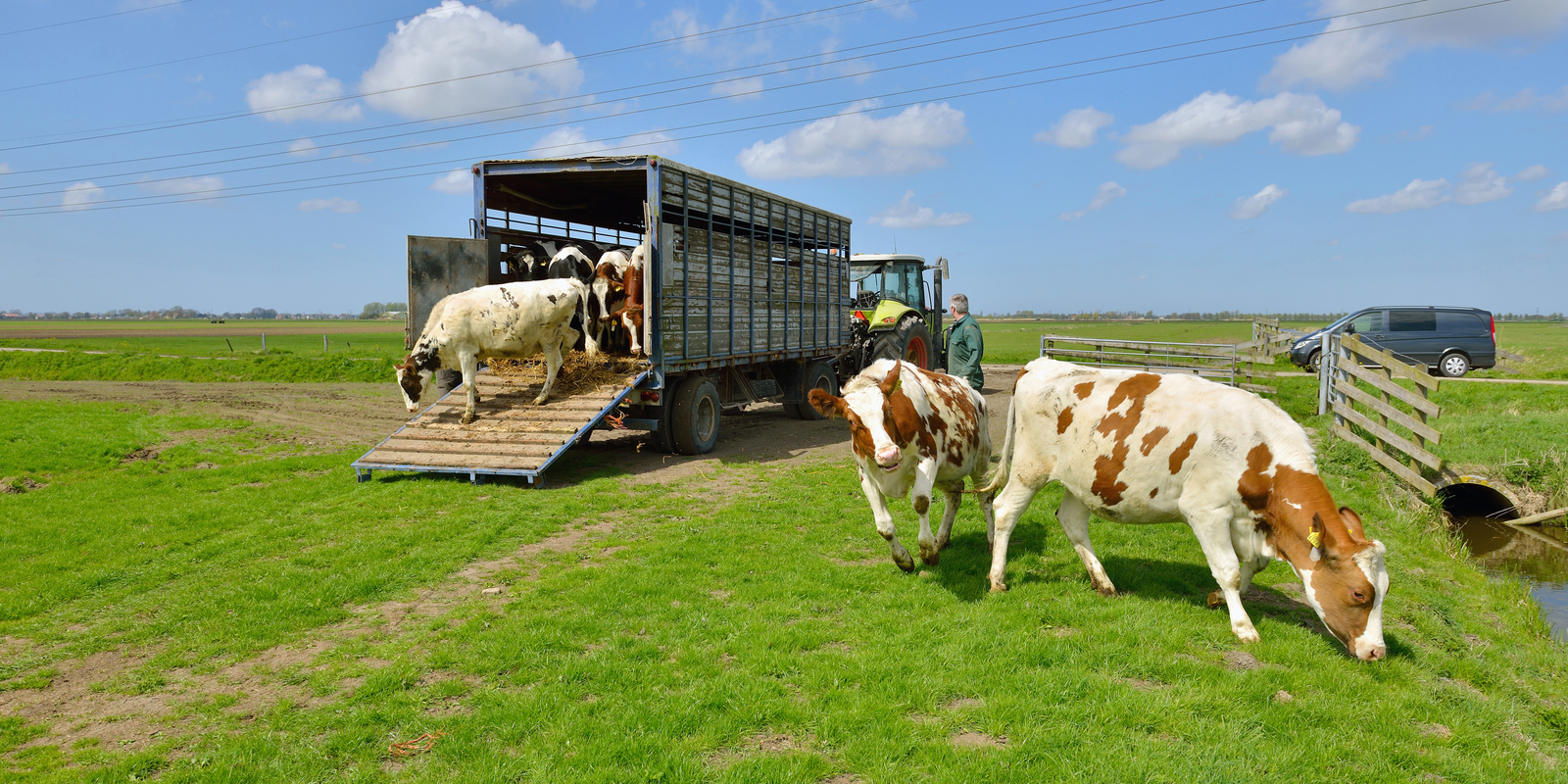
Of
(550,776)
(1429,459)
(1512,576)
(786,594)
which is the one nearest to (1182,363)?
(1429,459)

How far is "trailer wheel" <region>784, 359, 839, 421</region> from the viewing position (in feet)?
50.1

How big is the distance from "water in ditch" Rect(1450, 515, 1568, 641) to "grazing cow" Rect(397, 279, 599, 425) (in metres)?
10.9

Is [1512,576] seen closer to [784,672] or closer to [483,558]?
[784,672]

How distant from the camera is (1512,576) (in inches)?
305

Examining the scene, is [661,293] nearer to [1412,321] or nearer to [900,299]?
[900,299]

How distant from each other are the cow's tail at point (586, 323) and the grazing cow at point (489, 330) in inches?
6.2

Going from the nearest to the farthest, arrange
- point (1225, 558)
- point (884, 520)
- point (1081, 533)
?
point (1225, 558), point (884, 520), point (1081, 533)

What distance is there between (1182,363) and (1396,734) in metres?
17.5

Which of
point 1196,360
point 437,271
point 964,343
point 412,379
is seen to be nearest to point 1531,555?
point 964,343

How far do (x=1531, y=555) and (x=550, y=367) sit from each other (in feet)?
39.3

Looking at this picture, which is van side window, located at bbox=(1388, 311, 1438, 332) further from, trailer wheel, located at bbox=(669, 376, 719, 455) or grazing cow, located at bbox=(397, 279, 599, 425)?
grazing cow, located at bbox=(397, 279, 599, 425)

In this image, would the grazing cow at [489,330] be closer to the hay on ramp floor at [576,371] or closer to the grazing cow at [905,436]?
the hay on ramp floor at [576,371]

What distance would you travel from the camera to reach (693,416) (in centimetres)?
1158

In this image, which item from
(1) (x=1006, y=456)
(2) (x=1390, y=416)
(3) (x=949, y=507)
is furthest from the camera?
(2) (x=1390, y=416)
